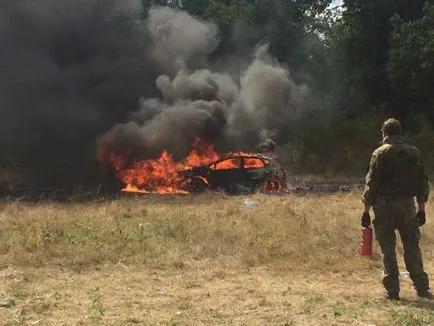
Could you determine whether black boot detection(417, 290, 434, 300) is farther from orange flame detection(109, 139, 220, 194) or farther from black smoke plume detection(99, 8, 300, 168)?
black smoke plume detection(99, 8, 300, 168)

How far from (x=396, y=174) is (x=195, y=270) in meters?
3.02

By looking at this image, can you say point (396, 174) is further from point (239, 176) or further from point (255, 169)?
point (239, 176)

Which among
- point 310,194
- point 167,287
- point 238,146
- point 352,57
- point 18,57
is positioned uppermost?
point 352,57

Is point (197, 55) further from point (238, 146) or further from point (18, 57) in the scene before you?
point (18, 57)

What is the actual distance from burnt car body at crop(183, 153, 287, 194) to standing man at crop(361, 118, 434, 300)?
1107cm

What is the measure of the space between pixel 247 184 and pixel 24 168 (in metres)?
9.67

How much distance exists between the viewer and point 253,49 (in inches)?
1120

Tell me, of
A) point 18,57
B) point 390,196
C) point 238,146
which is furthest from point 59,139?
point 390,196

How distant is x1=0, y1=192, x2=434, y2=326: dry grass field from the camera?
533cm

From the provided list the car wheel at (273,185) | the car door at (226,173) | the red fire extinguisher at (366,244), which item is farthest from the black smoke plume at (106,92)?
the red fire extinguisher at (366,244)

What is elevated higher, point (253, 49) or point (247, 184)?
point (253, 49)

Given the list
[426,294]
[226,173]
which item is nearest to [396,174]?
[426,294]

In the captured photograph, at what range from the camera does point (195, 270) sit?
7328 mm

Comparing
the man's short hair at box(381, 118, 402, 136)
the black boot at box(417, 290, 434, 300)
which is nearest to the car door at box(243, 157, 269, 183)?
the man's short hair at box(381, 118, 402, 136)
